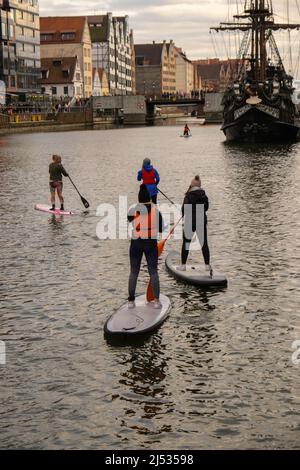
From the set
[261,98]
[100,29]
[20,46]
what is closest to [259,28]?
[261,98]

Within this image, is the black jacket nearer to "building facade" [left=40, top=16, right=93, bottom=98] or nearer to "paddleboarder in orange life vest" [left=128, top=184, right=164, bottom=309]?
"paddleboarder in orange life vest" [left=128, top=184, right=164, bottom=309]

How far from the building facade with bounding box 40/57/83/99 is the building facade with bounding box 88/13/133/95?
76.2ft

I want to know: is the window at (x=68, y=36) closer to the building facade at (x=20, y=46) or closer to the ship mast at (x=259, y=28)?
the building facade at (x=20, y=46)

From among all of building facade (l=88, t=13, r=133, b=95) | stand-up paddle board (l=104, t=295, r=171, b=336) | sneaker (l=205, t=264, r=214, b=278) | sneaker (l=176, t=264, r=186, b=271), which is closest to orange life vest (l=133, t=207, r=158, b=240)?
stand-up paddle board (l=104, t=295, r=171, b=336)

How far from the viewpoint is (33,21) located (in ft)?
407

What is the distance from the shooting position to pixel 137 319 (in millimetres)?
12180

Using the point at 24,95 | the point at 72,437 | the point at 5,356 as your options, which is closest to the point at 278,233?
the point at 5,356

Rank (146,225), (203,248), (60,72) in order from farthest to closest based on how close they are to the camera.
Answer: (60,72), (203,248), (146,225)

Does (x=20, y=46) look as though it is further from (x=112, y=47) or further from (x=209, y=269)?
(x=209, y=269)

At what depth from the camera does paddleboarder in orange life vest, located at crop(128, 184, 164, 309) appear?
12.0 m

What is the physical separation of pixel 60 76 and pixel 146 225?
134 metres

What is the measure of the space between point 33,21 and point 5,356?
11967cm

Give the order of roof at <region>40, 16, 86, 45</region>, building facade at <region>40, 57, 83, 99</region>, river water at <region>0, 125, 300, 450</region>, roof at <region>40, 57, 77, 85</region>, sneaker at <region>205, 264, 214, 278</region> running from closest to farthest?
river water at <region>0, 125, 300, 450</region>, sneaker at <region>205, 264, 214, 278</region>, roof at <region>40, 57, 77, 85</region>, building facade at <region>40, 57, 83, 99</region>, roof at <region>40, 16, 86, 45</region>

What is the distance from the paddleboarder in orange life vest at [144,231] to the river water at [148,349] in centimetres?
98
